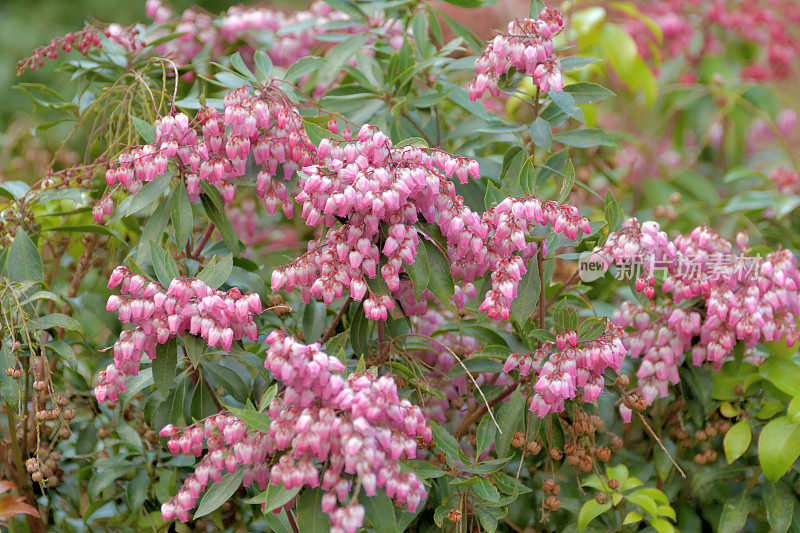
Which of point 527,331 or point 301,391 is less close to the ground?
point 301,391

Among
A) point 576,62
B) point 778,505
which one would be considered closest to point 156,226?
→ point 576,62

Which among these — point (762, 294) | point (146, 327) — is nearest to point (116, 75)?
point (146, 327)

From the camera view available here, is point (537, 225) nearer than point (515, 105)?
Yes

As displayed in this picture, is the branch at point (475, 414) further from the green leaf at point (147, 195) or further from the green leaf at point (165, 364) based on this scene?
the green leaf at point (147, 195)

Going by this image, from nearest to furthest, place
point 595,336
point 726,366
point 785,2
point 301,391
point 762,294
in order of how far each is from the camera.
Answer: point 301,391 < point 595,336 < point 762,294 < point 726,366 < point 785,2

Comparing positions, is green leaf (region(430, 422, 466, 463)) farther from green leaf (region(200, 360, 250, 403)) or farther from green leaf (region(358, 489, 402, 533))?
green leaf (region(200, 360, 250, 403))

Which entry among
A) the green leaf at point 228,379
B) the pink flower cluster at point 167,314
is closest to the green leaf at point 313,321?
the green leaf at point 228,379

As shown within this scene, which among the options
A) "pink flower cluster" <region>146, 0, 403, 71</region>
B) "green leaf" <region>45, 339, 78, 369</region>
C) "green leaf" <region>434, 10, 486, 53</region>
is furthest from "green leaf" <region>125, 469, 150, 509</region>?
"green leaf" <region>434, 10, 486, 53</region>

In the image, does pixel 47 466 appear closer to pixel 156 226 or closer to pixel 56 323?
pixel 56 323

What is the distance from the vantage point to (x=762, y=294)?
142 cm

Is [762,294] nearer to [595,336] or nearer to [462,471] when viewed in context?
[595,336]

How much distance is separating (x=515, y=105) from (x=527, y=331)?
1028 mm

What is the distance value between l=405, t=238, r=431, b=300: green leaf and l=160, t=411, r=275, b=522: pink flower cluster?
0.33m

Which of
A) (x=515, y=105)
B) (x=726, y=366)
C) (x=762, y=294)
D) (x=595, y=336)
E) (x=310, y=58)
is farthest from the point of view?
(x=515, y=105)
